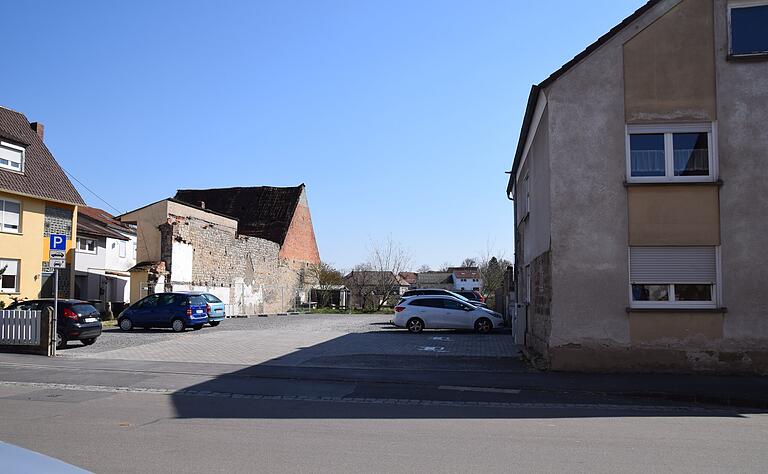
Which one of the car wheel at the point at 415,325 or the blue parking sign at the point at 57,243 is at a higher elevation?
the blue parking sign at the point at 57,243

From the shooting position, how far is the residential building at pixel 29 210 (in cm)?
2958

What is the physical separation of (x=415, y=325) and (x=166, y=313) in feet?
32.5

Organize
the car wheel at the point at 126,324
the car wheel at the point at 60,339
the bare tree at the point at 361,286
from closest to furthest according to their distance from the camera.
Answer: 1. the car wheel at the point at 60,339
2. the car wheel at the point at 126,324
3. the bare tree at the point at 361,286

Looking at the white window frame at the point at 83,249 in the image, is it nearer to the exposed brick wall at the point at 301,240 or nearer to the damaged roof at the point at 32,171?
the damaged roof at the point at 32,171

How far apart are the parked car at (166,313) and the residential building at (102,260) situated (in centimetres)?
1289

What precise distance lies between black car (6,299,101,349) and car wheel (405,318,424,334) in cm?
1136

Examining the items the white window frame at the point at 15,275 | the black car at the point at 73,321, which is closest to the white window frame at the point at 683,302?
the black car at the point at 73,321

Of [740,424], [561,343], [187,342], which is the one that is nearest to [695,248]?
[561,343]

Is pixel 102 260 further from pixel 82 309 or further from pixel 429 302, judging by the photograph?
pixel 429 302

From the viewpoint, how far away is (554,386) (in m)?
12.6

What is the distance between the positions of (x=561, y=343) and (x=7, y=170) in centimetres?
2665

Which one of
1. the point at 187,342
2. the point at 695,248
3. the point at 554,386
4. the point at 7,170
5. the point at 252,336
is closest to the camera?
the point at 554,386

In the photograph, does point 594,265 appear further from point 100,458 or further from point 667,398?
point 100,458

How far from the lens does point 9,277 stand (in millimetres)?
29703
